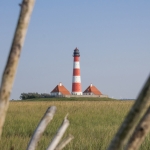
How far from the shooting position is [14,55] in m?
0.55

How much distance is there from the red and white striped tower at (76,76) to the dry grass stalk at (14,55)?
3922 cm

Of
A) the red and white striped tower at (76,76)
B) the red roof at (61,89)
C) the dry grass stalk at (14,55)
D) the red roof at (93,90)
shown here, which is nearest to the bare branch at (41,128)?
the dry grass stalk at (14,55)

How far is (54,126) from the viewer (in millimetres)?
8383

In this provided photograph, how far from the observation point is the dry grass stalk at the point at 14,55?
0.55 m

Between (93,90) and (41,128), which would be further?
(93,90)

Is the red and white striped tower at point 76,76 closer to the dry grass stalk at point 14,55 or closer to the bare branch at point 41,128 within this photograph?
the bare branch at point 41,128

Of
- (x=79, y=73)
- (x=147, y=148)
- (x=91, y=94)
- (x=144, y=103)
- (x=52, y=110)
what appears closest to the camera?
(x=144, y=103)

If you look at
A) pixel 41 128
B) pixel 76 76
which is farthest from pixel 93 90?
pixel 41 128

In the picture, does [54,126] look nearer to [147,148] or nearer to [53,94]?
[147,148]

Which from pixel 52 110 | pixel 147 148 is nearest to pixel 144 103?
pixel 52 110

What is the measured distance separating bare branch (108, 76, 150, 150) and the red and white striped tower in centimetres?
3931

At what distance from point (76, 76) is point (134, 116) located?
39474 millimetres

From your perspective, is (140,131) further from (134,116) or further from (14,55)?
(14,55)

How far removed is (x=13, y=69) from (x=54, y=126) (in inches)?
311
